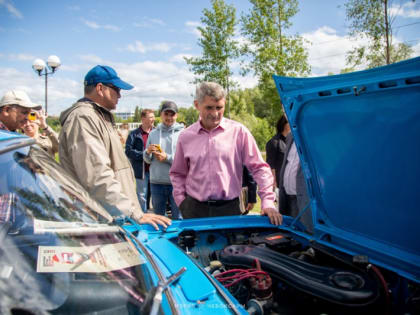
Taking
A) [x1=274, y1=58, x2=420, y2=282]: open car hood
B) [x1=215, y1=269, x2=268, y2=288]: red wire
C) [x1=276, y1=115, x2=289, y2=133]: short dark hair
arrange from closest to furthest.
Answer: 1. [x1=274, y1=58, x2=420, y2=282]: open car hood
2. [x1=215, y1=269, x2=268, y2=288]: red wire
3. [x1=276, y1=115, x2=289, y2=133]: short dark hair

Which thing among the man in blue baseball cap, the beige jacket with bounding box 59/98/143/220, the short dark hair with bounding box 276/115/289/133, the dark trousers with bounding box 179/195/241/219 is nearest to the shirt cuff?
the dark trousers with bounding box 179/195/241/219

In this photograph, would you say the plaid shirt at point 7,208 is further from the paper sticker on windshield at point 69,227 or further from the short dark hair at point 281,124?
the short dark hair at point 281,124

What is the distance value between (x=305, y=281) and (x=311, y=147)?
2.52 feet

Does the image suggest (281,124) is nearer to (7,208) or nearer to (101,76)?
(101,76)

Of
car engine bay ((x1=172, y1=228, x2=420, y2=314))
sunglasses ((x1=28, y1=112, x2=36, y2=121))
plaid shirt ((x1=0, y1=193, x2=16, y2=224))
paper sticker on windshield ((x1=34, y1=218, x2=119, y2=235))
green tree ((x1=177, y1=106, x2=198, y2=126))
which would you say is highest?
green tree ((x1=177, y1=106, x2=198, y2=126))

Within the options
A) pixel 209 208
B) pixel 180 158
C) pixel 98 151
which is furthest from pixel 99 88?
pixel 209 208

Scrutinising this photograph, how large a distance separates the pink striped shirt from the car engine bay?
74cm

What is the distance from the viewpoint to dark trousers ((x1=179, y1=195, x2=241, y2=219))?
2.54 metres

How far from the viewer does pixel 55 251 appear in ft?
3.48

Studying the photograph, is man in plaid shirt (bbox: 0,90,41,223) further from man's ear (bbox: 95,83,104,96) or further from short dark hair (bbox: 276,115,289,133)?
short dark hair (bbox: 276,115,289,133)

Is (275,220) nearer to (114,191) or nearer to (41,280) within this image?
(114,191)

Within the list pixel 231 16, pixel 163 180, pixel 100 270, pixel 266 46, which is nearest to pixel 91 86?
pixel 100 270

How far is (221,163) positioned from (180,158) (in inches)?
17.2

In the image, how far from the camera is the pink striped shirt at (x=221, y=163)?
2508mm
